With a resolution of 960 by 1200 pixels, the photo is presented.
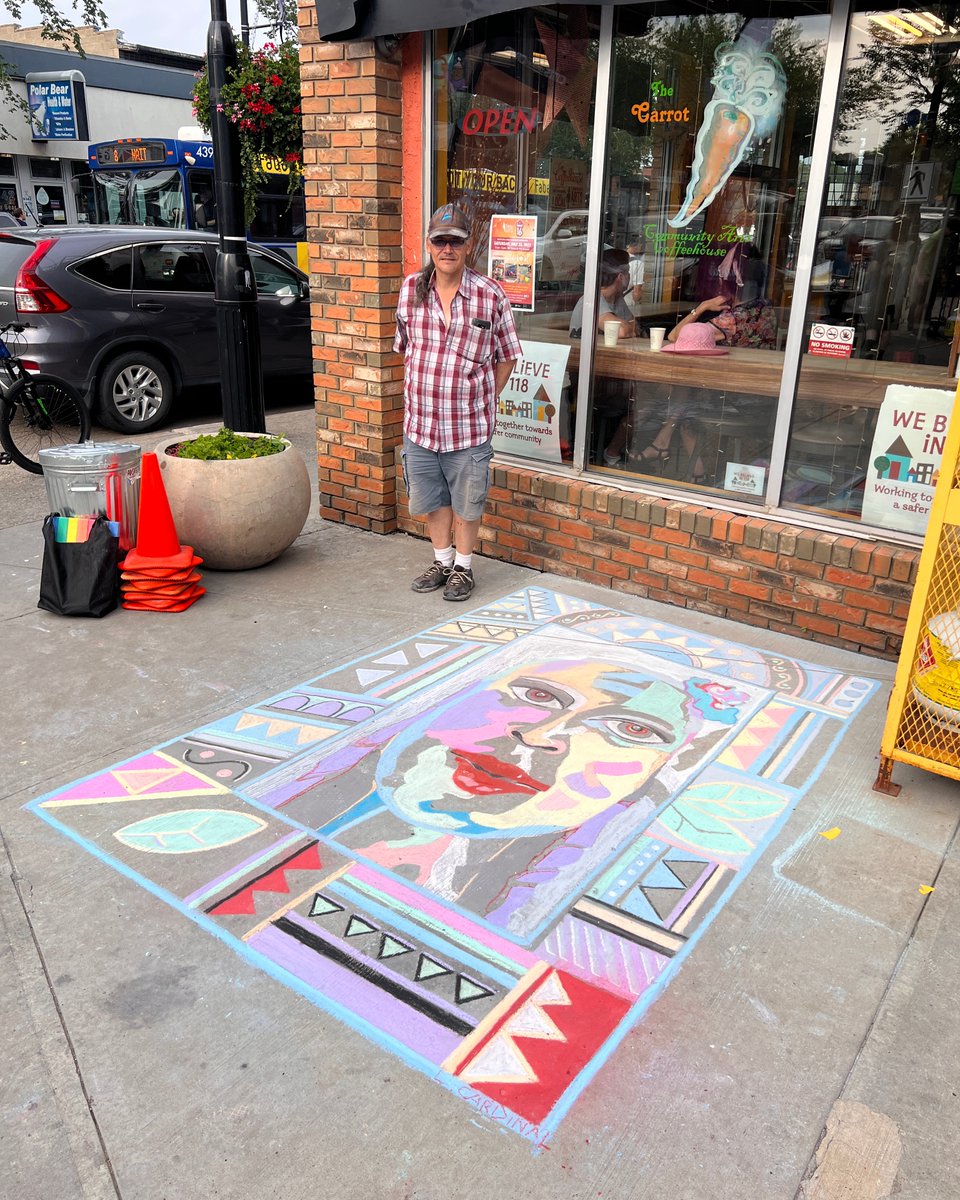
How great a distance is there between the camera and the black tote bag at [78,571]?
471 centimetres

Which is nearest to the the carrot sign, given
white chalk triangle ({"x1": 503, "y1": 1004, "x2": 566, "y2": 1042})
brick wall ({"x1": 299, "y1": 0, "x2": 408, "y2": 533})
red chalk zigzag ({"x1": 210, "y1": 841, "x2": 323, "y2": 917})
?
brick wall ({"x1": 299, "y1": 0, "x2": 408, "y2": 533})

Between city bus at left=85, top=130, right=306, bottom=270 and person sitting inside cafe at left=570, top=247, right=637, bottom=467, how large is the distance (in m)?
9.13

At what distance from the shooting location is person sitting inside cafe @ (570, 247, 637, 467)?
199 inches

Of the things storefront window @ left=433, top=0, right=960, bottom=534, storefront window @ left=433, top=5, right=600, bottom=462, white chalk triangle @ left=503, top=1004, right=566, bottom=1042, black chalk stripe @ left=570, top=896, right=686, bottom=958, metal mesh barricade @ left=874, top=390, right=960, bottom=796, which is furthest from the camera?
storefront window @ left=433, top=5, right=600, bottom=462

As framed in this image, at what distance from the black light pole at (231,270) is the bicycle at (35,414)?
1.69 metres

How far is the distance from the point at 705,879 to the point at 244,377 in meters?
4.96

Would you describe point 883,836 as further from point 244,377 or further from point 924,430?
point 244,377

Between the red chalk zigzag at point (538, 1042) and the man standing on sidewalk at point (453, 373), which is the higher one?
the man standing on sidewalk at point (453, 373)

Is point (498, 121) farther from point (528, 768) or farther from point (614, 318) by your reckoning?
point (528, 768)

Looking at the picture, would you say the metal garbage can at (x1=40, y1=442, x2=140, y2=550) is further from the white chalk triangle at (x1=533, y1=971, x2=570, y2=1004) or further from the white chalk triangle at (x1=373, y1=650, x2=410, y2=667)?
the white chalk triangle at (x1=533, y1=971, x2=570, y2=1004)

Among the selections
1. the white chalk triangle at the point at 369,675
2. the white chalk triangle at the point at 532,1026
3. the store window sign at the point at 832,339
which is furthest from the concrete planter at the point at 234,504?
the white chalk triangle at the point at 532,1026

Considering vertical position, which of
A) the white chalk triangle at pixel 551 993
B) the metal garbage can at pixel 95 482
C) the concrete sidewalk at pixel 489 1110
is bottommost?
the concrete sidewalk at pixel 489 1110

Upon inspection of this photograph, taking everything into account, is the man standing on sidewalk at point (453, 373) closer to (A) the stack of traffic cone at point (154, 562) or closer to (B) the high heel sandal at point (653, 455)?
(B) the high heel sandal at point (653, 455)

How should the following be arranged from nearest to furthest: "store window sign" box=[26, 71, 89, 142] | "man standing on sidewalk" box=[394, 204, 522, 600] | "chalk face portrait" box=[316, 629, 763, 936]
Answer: "chalk face portrait" box=[316, 629, 763, 936] < "man standing on sidewalk" box=[394, 204, 522, 600] < "store window sign" box=[26, 71, 89, 142]
